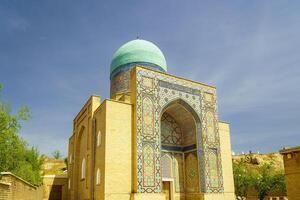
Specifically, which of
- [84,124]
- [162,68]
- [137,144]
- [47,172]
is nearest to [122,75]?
[162,68]

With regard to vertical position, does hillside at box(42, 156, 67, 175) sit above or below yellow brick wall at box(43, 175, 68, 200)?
above

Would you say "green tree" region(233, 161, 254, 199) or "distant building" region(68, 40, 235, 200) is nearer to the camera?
"distant building" region(68, 40, 235, 200)

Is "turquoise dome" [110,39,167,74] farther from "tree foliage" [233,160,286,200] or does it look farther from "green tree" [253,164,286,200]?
"green tree" [253,164,286,200]

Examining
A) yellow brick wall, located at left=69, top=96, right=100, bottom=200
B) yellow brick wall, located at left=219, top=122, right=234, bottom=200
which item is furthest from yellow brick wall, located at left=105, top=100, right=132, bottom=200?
yellow brick wall, located at left=219, top=122, right=234, bottom=200

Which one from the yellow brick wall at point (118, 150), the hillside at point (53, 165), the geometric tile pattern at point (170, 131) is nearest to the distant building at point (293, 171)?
the geometric tile pattern at point (170, 131)

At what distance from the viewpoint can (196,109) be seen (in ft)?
40.7

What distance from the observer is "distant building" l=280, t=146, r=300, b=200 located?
1016 centimetres

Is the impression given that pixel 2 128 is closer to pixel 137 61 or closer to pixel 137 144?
pixel 137 144

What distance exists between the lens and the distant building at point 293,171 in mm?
10156

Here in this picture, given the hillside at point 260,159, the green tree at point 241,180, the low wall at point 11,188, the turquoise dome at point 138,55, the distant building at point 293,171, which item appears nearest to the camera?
the low wall at point 11,188

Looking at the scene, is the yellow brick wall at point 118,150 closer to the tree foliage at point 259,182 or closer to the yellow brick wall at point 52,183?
the yellow brick wall at point 52,183

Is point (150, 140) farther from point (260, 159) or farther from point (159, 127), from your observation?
point (260, 159)

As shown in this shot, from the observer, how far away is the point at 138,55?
569 inches

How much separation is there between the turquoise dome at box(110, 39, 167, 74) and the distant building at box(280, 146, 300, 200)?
7.30 metres
